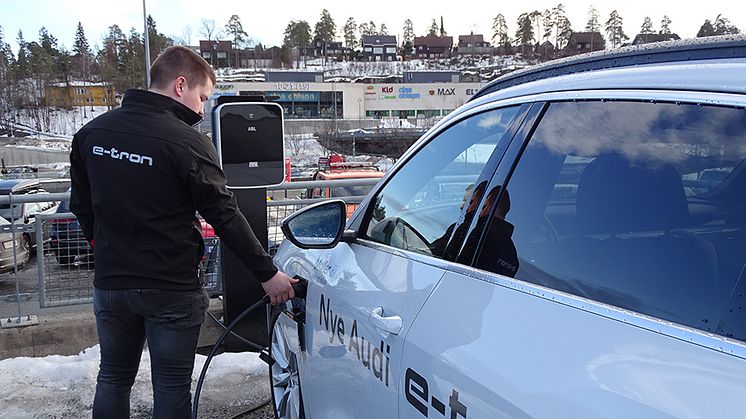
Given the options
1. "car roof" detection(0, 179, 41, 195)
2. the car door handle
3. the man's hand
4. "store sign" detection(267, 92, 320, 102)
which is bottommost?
"car roof" detection(0, 179, 41, 195)

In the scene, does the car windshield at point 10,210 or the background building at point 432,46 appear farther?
the background building at point 432,46

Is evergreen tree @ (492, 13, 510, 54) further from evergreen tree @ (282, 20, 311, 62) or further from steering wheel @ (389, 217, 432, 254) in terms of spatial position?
steering wheel @ (389, 217, 432, 254)

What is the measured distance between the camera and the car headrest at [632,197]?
123 cm

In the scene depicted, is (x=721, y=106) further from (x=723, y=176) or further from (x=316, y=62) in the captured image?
(x=316, y=62)

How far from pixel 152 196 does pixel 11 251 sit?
3.56 m

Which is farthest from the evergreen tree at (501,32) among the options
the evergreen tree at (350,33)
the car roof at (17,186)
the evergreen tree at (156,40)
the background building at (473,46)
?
the car roof at (17,186)

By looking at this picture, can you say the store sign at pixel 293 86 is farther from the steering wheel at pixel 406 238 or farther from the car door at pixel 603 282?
the car door at pixel 603 282

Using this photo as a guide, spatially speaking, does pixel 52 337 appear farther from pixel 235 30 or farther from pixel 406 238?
pixel 235 30

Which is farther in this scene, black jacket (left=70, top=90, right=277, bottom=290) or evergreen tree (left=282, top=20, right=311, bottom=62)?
evergreen tree (left=282, top=20, right=311, bottom=62)

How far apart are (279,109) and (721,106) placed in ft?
11.8

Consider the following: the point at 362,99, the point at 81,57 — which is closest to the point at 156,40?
the point at 81,57

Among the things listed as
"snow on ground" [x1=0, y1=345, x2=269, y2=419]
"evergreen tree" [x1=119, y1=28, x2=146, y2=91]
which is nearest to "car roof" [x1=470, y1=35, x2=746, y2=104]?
"snow on ground" [x1=0, y1=345, x2=269, y2=419]

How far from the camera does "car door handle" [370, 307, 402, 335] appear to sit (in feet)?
5.38

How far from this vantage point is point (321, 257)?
246 centimetres
